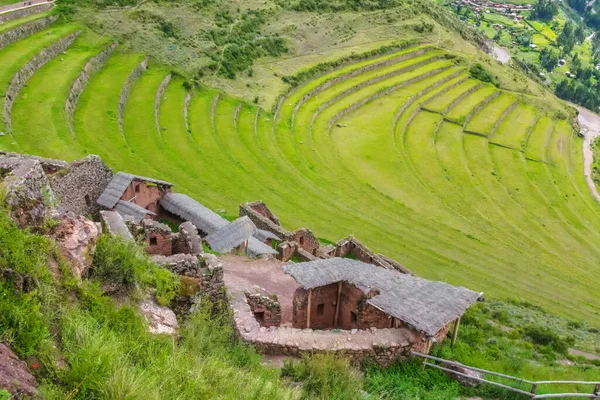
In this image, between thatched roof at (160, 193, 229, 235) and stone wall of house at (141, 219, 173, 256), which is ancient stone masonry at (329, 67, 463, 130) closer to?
thatched roof at (160, 193, 229, 235)

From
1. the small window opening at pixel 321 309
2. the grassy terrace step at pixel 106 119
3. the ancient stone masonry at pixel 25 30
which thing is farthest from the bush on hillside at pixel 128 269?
the ancient stone masonry at pixel 25 30

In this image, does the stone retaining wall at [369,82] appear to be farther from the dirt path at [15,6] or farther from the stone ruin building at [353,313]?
the stone ruin building at [353,313]

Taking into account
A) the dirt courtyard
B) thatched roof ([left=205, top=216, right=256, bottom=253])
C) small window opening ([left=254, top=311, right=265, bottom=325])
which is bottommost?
the dirt courtyard

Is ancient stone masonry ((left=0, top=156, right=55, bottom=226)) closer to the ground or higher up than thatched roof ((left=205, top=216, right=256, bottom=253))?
higher up

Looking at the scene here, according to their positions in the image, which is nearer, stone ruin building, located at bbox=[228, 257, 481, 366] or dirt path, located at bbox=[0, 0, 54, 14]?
stone ruin building, located at bbox=[228, 257, 481, 366]

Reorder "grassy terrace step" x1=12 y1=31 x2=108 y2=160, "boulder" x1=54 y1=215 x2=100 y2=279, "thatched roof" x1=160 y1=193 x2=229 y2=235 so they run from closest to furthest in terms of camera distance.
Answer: "boulder" x1=54 y1=215 x2=100 y2=279
"thatched roof" x1=160 y1=193 x2=229 y2=235
"grassy terrace step" x1=12 y1=31 x2=108 y2=160

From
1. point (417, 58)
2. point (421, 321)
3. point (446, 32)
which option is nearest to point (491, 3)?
point (446, 32)

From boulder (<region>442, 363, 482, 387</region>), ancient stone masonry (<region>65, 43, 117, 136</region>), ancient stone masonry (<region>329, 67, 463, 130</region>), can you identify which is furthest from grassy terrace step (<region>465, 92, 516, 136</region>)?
boulder (<region>442, 363, 482, 387</region>)

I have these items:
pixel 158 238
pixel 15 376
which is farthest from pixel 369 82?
pixel 15 376

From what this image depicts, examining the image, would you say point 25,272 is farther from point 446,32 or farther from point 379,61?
point 446,32
